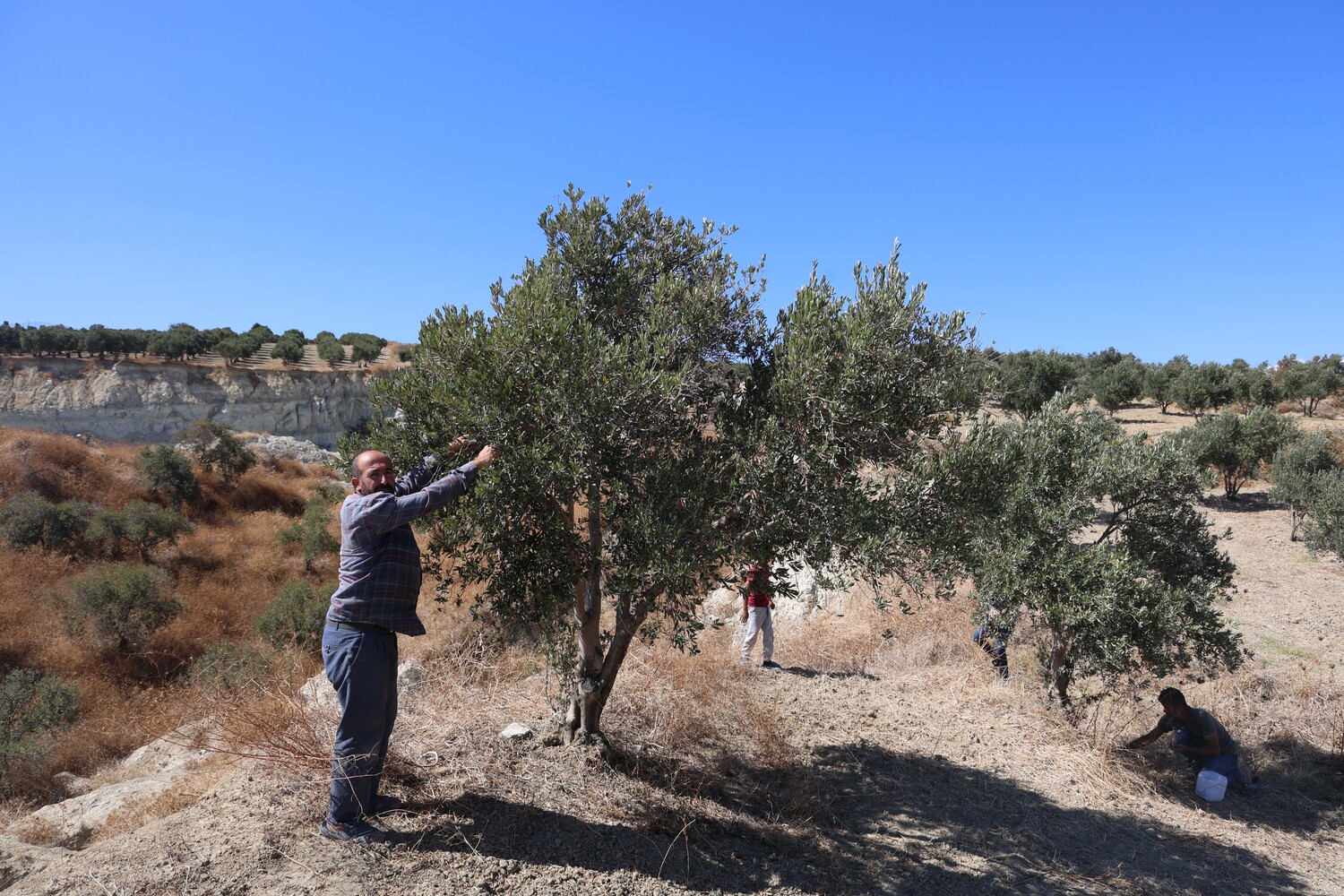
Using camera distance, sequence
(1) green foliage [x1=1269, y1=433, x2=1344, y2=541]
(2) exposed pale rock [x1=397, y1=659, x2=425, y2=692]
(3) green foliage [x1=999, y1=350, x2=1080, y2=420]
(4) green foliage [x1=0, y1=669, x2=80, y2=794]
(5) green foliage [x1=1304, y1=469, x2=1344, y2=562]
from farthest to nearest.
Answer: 1. (3) green foliage [x1=999, y1=350, x2=1080, y2=420]
2. (1) green foliage [x1=1269, y1=433, x2=1344, y2=541]
3. (5) green foliage [x1=1304, y1=469, x2=1344, y2=562]
4. (4) green foliage [x1=0, y1=669, x2=80, y2=794]
5. (2) exposed pale rock [x1=397, y1=659, x2=425, y2=692]

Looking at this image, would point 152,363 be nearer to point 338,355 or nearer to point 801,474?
point 338,355

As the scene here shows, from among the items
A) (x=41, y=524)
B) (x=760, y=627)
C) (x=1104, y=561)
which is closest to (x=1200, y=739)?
(x=1104, y=561)

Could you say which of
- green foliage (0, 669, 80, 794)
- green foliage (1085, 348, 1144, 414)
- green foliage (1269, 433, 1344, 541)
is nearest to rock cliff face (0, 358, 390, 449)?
green foliage (0, 669, 80, 794)

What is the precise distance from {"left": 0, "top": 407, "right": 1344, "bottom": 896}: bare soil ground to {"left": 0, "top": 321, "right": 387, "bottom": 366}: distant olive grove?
1544 inches

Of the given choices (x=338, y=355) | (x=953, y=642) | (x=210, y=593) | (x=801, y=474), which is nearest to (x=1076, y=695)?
(x=953, y=642)

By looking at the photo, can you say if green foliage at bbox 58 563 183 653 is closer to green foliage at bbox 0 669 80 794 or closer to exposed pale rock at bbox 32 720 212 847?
green foliage at bbox 0 669 80 794

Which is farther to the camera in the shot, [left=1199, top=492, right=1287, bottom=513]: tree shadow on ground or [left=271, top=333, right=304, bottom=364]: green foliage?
[left=271, top=333, right=304, bottom=364]: green foliage

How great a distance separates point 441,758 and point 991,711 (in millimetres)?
8433

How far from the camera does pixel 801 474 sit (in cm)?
546

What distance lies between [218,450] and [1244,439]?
4214 centimetres

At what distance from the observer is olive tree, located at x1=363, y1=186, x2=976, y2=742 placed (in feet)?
16.9

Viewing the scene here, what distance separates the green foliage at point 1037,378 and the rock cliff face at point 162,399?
29.7 m

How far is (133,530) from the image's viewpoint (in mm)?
23891

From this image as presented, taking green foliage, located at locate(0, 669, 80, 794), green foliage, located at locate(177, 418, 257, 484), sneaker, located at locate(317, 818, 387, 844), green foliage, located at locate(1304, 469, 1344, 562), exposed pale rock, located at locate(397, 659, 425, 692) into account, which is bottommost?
green foliage, located at locate(0, 669, 80, 794)
